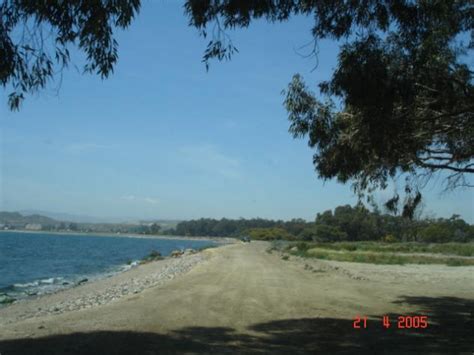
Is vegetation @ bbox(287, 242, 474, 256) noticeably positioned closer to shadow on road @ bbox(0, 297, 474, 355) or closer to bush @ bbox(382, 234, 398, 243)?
bush @ bbox(382, 234, 398, 243)

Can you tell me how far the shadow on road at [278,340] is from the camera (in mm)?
9336

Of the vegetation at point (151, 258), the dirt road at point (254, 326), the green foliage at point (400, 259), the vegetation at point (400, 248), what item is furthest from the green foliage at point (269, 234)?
the dirt road at point (254, 326)

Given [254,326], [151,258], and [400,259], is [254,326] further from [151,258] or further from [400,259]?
[151,258]

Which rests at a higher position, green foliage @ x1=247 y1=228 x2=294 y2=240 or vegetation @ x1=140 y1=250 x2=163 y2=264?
green foliage @ x1=247 y1=228 x2=294 y2=240

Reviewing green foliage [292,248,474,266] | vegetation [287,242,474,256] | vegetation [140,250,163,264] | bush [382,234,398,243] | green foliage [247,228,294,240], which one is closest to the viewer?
green foliage [292,248,474,266]

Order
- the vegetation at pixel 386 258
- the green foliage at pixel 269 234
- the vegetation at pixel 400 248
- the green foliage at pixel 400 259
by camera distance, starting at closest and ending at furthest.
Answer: the green foliage at pixel 400 259
the vegetation at pixel 386 258
the vegetation at pixel 400 248
the green foliage at pixel 269 234

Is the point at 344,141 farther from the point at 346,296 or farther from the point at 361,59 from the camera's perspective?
the point at 346,296

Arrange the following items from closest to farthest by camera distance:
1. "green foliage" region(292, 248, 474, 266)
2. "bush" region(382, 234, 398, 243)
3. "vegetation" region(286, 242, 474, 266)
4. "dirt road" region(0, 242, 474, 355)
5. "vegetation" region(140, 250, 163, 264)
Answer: "dirt road" region(0, 242, 474, 355)
"green foliage" region(292, 248, 474, 266)
"vegetation" region(286, 242, 474, 266)
"vegetation" region(140, 250, 163, 264)
"bush" region(382, 234, 398, 243)
